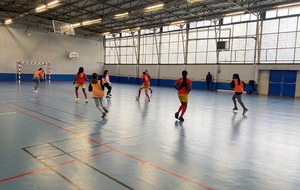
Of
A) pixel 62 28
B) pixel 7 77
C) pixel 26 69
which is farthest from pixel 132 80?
pixel 7 77

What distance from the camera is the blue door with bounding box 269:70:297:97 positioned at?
2238cm

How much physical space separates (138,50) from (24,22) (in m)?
15.7

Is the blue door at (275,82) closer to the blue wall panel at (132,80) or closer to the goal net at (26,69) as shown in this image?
the blue wall panel at (132,80)

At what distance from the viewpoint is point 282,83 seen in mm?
Result: 23016

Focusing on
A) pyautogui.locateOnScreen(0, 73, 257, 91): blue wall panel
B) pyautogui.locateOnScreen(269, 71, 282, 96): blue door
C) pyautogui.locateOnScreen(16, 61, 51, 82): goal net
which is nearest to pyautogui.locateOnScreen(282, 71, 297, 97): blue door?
pyautogui.locateOnScreen(269, 71, 282, 96): blue door

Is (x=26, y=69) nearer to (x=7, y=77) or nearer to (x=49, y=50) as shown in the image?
(x=7, y=77)

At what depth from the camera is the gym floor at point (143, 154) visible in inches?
153

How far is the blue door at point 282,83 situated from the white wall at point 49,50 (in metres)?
27.1

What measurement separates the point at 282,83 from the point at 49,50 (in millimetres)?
29919

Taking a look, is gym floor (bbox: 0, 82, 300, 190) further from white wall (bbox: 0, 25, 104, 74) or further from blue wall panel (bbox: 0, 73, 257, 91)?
white wall (bbox: 0, 25, 104, 74)

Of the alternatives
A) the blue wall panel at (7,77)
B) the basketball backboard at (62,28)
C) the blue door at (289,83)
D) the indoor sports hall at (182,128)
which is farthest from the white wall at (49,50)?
the blue door at (289,83)

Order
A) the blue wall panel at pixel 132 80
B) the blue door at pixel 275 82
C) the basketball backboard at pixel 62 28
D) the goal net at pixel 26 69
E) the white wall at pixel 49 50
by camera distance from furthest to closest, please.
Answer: the goal net at pixel 26 69 → the white wall at pixel 49 50 → the blue wall panel at pixel 132 80 → the basketball backboard at pixel 62 28 → the blue door at pixel 275 82

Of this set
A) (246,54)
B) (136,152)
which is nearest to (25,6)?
(246,54)

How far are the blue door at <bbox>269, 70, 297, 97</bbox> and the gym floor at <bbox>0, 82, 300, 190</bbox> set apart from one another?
53.0 ft
